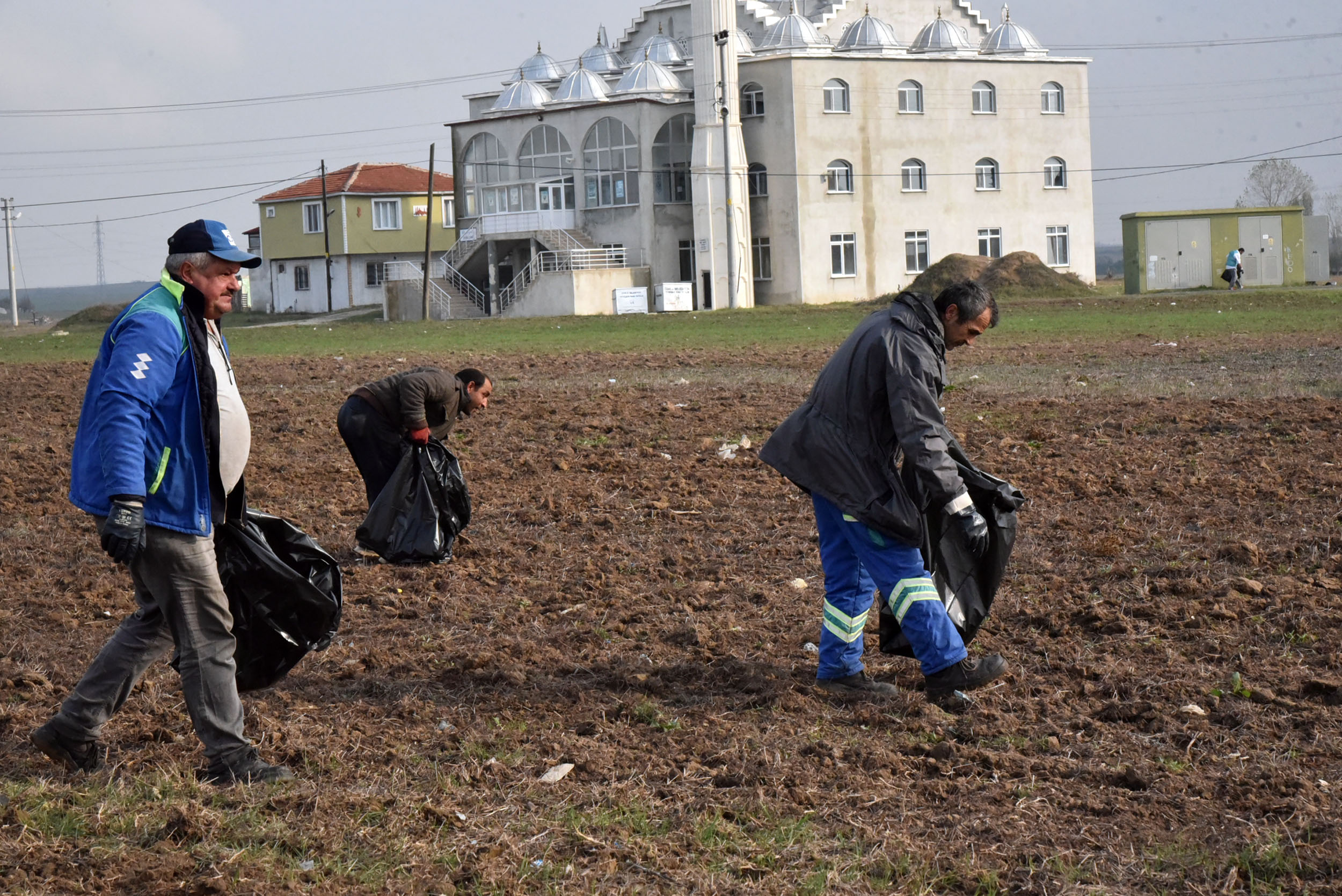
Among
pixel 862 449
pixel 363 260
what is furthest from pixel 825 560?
pixel 363 260

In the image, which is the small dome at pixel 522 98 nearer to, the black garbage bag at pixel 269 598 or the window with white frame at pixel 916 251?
the window with white frame at pixel 916 251

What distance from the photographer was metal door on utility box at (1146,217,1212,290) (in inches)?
1892

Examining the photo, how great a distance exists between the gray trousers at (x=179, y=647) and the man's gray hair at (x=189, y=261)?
88 centimetres

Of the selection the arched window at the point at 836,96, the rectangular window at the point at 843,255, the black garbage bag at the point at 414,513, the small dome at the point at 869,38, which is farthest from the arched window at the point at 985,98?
the black garbage bag at the point at 414,513

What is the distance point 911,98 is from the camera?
187 ft

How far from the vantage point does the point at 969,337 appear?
562 centimetres

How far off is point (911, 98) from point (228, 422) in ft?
181

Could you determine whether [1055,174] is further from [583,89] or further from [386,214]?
[386,214]

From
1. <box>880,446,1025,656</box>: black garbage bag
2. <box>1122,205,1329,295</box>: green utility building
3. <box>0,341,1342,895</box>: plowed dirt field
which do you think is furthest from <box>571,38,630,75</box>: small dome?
<box>880,446,1025,656</box>: black garbage bag

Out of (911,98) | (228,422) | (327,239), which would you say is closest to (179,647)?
(228,422)

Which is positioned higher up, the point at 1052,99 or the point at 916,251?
the point at 1052,99

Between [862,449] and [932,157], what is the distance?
5430 cm

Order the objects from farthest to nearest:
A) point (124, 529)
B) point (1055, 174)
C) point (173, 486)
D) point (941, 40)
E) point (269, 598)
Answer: point (1055, 174)
point (941, 40)
point (269, 598)
point (173, 486)
point (124, 529)

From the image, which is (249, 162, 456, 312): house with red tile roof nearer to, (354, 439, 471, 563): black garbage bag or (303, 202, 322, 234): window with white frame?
(303, 202, 322, 234): window with white frame
